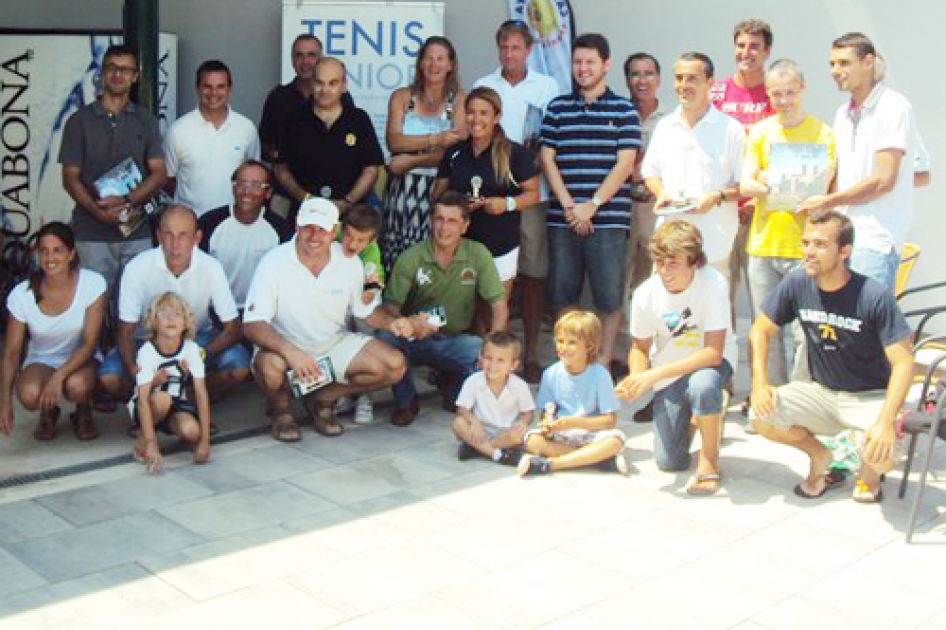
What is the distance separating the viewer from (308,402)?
5.90 meters

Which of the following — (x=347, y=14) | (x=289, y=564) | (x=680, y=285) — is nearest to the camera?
(x=289, y=564)

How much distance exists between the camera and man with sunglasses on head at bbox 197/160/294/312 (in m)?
6.16

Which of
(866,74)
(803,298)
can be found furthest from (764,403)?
(866,74)

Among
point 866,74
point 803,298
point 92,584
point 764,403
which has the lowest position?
point 92,584

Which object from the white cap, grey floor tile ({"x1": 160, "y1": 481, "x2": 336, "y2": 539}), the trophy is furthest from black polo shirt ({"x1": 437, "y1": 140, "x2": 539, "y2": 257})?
grey floor tile ({"x1": 160, "y1": 481, "x2": 336, "y2": 539})

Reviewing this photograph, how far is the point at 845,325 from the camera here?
4973 mm

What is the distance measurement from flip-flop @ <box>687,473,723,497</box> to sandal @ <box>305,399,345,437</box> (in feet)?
5.30

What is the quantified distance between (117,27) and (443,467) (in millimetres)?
5368

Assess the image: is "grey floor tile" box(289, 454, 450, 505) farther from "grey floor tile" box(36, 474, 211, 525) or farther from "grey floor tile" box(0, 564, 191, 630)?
"grey floor tile" box(0, 564, 191, 630)

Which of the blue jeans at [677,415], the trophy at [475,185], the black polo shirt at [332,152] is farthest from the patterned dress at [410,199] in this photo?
the blue jeans at [677,415]

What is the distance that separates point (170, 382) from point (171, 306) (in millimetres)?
316

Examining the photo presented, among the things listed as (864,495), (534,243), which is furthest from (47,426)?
(864,495)

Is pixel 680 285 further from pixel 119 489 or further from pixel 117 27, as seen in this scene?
pixel 117 27

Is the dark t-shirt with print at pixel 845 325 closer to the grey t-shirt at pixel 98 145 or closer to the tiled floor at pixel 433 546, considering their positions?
the tiled floor at pixel 433 546
